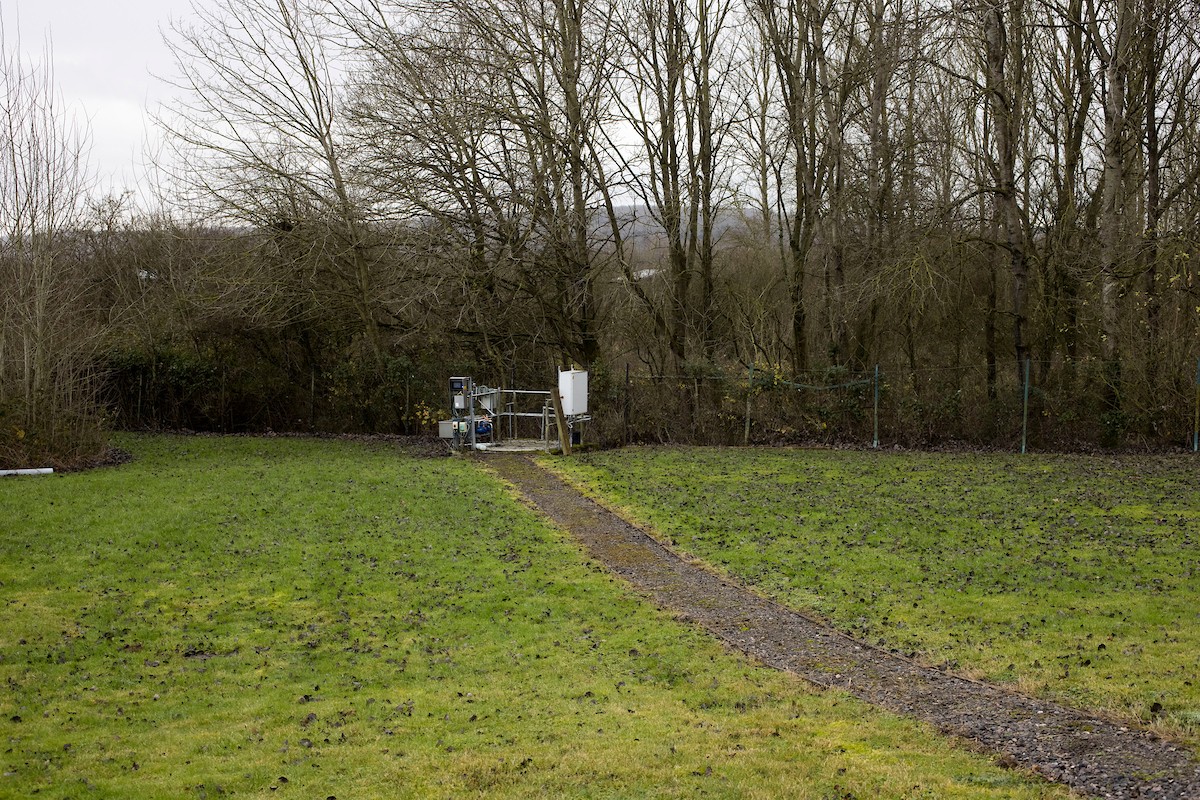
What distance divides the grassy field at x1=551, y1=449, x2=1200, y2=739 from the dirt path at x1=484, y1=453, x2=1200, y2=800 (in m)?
0.30

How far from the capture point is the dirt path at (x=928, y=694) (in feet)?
19.2

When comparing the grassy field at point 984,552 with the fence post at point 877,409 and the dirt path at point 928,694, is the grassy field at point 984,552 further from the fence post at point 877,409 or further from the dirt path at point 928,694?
the fence post at point 877,409

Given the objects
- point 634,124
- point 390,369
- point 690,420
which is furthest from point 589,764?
point 634,124

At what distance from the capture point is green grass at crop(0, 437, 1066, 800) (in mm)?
6098

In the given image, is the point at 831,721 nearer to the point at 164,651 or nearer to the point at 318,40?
the point at 164,651

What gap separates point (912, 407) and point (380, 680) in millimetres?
16682

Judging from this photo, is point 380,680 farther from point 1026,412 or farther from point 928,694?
point 1026,412

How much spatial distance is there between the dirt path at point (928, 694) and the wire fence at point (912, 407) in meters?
11.0

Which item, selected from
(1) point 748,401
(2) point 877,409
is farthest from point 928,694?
(1) point 748,401

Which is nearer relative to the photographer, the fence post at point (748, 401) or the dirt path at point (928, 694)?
the dirt path at point (928, 694)

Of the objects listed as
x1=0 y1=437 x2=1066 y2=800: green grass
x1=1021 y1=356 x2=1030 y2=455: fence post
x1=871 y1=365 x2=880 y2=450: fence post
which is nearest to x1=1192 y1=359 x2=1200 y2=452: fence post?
x1=1021 y1=356 x2=1030 y2=455: fence post

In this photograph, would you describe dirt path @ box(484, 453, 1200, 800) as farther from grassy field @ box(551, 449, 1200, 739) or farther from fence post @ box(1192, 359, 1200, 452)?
fence post @ box(1192, 359, 1200, 452)

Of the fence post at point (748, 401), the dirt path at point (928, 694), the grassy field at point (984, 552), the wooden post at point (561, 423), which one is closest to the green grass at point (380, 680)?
the dirt path at point (928, 694)

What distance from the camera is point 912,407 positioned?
72.4 ft
